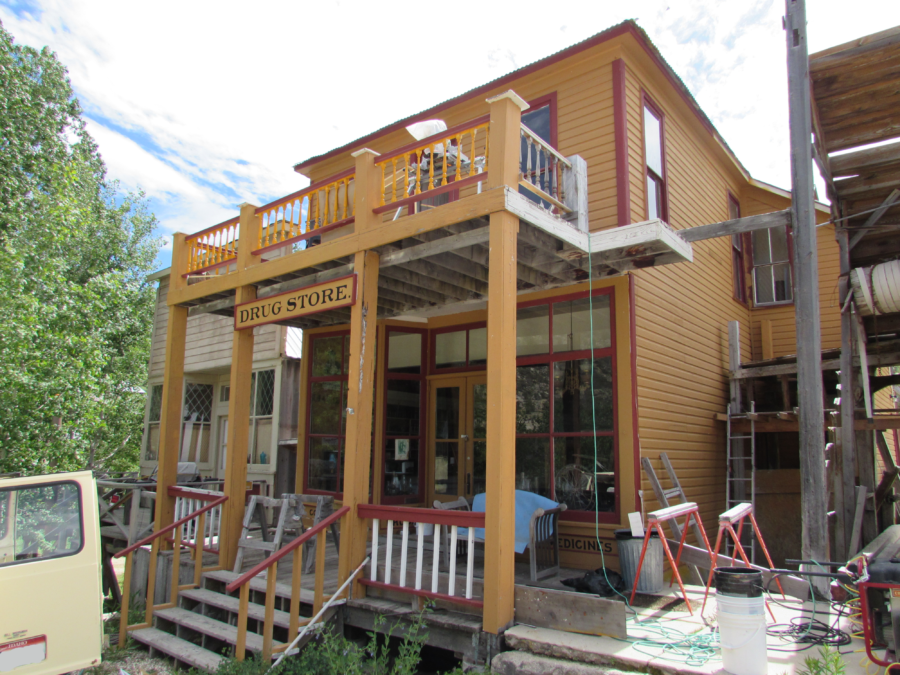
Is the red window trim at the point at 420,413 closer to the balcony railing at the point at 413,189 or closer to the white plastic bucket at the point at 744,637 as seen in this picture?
the balcony railing at the point at 413,189

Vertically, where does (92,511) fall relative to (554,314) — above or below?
below

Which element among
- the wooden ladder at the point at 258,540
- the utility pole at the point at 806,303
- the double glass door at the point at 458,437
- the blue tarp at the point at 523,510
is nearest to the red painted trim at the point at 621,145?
the utility pole at the point at 806,303

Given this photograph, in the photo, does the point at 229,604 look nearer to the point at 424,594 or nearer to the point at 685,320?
the point at 424,594

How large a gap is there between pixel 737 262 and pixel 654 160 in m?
3.91

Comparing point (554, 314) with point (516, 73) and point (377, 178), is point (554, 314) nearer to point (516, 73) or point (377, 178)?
point (377, 178)

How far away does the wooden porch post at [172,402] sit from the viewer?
26.0ft

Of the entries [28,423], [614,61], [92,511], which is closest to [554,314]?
[614,61]

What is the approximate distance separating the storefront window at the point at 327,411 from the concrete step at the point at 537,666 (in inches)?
217

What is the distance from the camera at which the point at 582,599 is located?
432 cm

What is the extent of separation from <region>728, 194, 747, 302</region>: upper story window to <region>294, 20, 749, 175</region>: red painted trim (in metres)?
0.88

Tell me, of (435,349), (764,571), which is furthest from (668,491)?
(435,349)

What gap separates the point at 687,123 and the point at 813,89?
9.23 ft

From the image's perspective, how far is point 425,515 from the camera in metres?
5.02

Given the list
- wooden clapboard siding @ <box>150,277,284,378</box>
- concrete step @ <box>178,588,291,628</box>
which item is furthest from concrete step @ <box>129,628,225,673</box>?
wooden clapboard siding @ <box>150,277,284,378</box>
